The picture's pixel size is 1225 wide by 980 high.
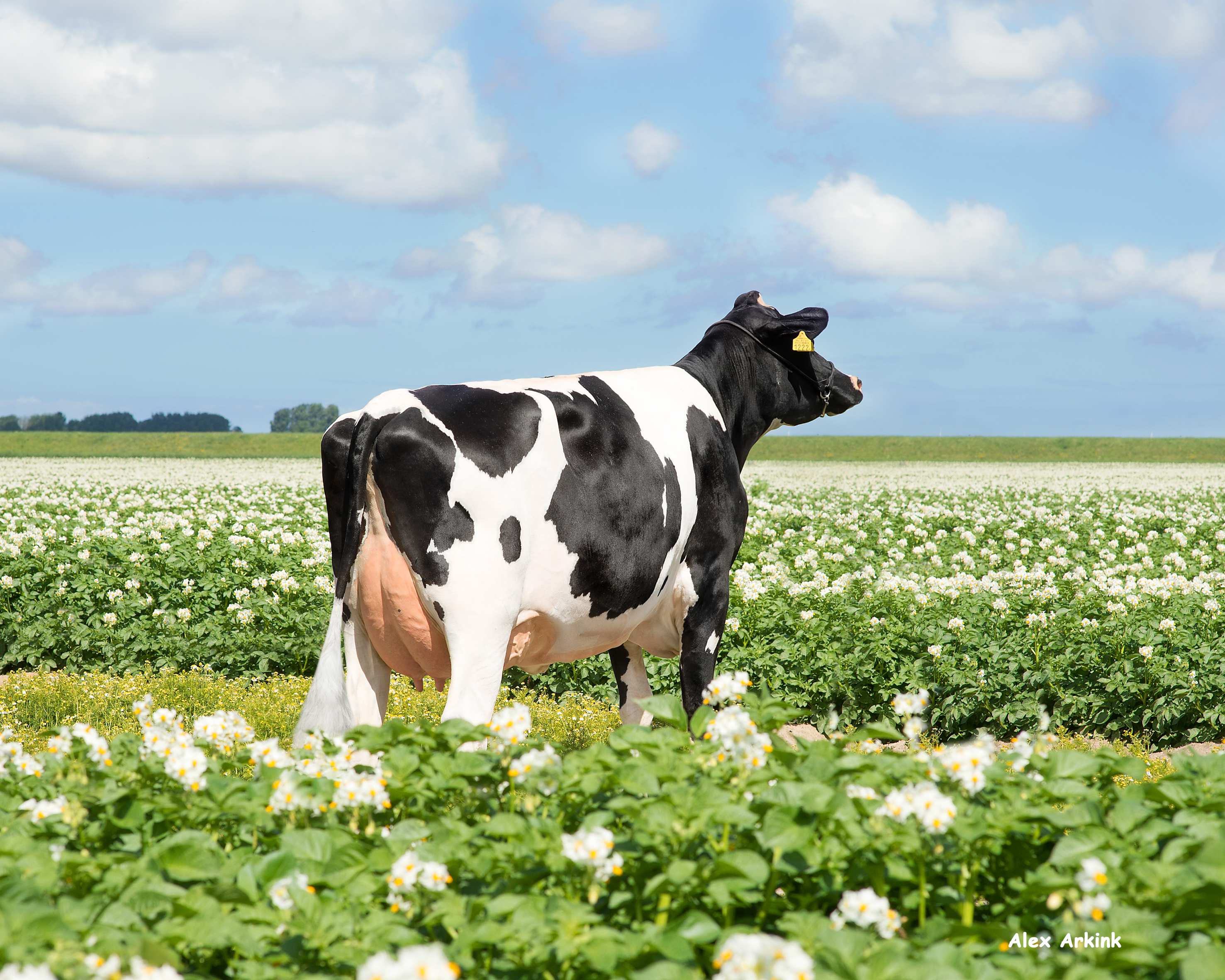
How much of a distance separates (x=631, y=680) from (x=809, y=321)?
8.51ft

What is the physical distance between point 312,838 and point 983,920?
213cm

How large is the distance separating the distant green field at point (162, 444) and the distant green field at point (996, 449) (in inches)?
1352

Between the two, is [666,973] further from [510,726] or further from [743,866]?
[510,726]

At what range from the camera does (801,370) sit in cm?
687

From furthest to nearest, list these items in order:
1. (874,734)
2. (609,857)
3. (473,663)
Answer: (473,663)
(874,734)
(609,857)

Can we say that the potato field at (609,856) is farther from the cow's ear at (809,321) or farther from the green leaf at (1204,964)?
the cow's ear at (809,321)

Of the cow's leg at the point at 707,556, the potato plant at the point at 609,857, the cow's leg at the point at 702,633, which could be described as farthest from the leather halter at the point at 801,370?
the potato plant at the point at 609,857

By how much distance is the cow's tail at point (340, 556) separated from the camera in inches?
191

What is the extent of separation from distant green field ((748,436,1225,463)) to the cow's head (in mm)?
61564

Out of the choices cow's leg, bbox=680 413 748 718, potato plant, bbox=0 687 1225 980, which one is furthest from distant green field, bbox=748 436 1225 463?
potato plant, bbox=0 687 1225 980

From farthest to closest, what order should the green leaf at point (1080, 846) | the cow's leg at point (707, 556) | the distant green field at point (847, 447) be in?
the distant green field at point (847, 447) → the cow's leg at point (707, 556) → the green leaf at point (1080, 846)

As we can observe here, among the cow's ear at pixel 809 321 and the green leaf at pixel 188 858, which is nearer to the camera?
the green leaf at pixel 188 858

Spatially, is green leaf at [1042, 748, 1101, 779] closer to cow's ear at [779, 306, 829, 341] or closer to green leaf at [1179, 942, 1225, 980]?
green leaf at [1179, 942, 1225, 980]

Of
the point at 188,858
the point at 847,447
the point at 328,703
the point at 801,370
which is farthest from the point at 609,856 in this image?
the point at 847,447
